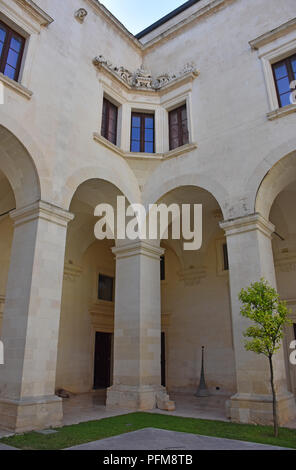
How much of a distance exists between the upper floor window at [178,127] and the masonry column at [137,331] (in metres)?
3.92

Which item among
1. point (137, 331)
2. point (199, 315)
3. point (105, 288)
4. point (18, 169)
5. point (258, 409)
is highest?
point (18, 169)

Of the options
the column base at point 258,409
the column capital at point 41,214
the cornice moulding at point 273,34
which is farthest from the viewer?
the cornice moulding at point 273,34

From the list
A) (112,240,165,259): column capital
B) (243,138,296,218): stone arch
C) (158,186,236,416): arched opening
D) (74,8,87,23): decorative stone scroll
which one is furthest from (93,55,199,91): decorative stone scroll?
(112,240,165,259): column capital

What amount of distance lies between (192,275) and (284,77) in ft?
27.5

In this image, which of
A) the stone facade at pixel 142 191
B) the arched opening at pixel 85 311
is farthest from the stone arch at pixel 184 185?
the arched opening at pixel 85 311

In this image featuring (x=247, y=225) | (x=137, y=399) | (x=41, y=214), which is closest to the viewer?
(x=41, y=214)

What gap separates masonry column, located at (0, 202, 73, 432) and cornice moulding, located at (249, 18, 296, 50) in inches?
310

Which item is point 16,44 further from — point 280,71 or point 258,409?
point 258,409

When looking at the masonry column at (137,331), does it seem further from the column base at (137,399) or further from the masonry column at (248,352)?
the masonry column at (248,352)

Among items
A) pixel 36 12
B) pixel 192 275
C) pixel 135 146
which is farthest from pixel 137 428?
pixel 36 12

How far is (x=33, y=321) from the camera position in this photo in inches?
309

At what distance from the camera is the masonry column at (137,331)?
32.9 ft

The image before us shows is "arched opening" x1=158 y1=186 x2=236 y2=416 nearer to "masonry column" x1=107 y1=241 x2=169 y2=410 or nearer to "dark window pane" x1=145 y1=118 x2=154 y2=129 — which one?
→ "masonry column" x1=107 y1=241 x2=169 y2=410

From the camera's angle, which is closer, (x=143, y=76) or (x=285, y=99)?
(x=285, y=99)
